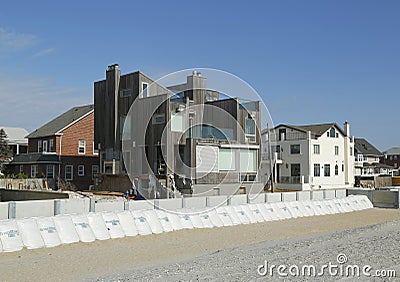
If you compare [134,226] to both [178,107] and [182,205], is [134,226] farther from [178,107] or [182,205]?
[178,107]

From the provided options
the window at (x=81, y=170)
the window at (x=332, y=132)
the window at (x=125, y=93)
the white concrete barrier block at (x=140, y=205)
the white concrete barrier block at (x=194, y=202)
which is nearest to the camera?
the white concrete barrier block at (x=140, y=205)

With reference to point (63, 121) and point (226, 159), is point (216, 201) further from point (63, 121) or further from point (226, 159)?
point (63, 121)

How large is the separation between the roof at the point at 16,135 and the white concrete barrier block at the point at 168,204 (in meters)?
32.9

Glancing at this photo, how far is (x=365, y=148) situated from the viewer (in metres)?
77.9

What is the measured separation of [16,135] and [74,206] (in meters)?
38.8

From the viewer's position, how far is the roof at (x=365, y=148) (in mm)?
74725

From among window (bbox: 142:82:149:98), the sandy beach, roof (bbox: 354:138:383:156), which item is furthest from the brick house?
roof (bbox: 354:138:383:156)

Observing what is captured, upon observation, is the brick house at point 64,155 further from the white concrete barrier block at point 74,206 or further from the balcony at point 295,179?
the white concrete barrier block at point 74,206

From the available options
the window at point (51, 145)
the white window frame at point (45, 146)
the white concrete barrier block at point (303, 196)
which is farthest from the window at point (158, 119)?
the white window frame at point (45, 146)

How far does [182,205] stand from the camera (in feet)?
68.8

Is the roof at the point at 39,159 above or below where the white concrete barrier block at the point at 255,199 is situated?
above

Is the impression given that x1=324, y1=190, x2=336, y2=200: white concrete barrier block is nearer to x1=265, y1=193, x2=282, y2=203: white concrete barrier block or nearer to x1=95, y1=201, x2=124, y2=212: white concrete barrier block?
x1=265, y1=193, x2=282, y2=203: white concrete barrier block

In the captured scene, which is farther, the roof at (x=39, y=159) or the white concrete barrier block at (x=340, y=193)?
the roof at (x=39, y=159)

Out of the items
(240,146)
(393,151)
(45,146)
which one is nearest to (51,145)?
(45,146)
